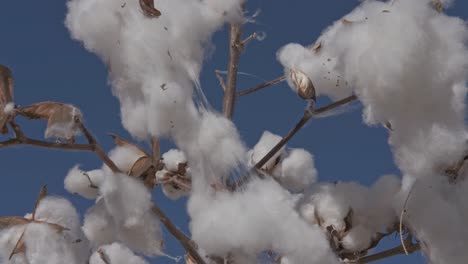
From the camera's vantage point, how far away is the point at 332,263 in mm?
1329

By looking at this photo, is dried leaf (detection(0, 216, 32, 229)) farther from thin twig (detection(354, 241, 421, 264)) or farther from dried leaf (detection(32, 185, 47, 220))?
thin twig (detection(354, 241, 421, 264))

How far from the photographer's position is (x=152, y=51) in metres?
1.34

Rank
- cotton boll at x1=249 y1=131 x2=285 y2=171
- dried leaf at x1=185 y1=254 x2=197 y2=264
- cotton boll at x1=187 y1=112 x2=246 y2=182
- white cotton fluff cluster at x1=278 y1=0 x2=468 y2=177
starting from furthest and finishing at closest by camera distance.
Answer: cotton boll at x1=249 y1=131 x2=285 y2=171 → dried leaf at x1=185 y1=254 x2=197 y2=264 → cotton boll at x1=187 y1=112 x2=246 y2=182 → white cotton fluff cluster at x1=278 y1=0 x2=468 y2=177

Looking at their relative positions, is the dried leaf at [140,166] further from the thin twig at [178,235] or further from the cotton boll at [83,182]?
the cotton boll at [83,182]

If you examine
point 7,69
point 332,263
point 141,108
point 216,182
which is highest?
point 7,69

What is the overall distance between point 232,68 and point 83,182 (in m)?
0.43

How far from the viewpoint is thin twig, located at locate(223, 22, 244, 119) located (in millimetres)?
1608

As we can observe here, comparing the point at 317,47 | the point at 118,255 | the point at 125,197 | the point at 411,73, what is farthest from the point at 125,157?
the point at 411,73

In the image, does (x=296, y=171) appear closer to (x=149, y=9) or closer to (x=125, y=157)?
(x=125, y=157)

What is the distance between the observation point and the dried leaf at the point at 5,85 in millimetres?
1283

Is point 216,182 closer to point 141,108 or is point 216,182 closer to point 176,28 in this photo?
point 141,108

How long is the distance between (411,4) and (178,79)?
42cm

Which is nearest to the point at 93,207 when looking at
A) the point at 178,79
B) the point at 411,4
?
the point at 178,79

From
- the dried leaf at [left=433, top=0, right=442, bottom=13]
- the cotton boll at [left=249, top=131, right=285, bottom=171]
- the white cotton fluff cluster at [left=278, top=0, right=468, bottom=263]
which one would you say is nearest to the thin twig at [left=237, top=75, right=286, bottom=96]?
the cotton boll at [left=249, top=131, right=285, bottom=171]
